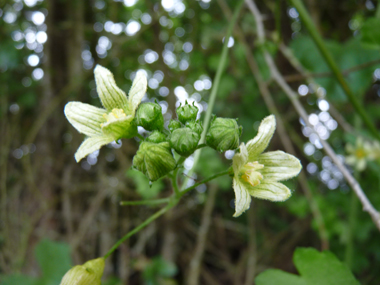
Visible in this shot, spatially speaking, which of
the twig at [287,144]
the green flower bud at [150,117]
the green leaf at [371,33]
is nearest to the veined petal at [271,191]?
the green flower bud at [150,117]

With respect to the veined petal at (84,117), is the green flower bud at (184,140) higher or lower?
higher

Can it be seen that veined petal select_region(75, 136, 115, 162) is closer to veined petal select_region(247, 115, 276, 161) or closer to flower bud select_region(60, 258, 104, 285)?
flower bud select_region(60, 258, 104, 285)

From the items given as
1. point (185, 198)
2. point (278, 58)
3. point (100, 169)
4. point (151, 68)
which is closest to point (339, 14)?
point (278, 58)

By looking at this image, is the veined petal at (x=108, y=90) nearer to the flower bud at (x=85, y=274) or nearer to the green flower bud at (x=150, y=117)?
the green flower bud at (x=150, y=117)

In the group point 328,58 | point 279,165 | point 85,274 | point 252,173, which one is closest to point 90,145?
point 85,274

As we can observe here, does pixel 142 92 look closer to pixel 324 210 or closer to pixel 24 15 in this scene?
pixel 324 210

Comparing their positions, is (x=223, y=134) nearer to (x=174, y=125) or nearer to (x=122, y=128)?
(x=174, y=125)
